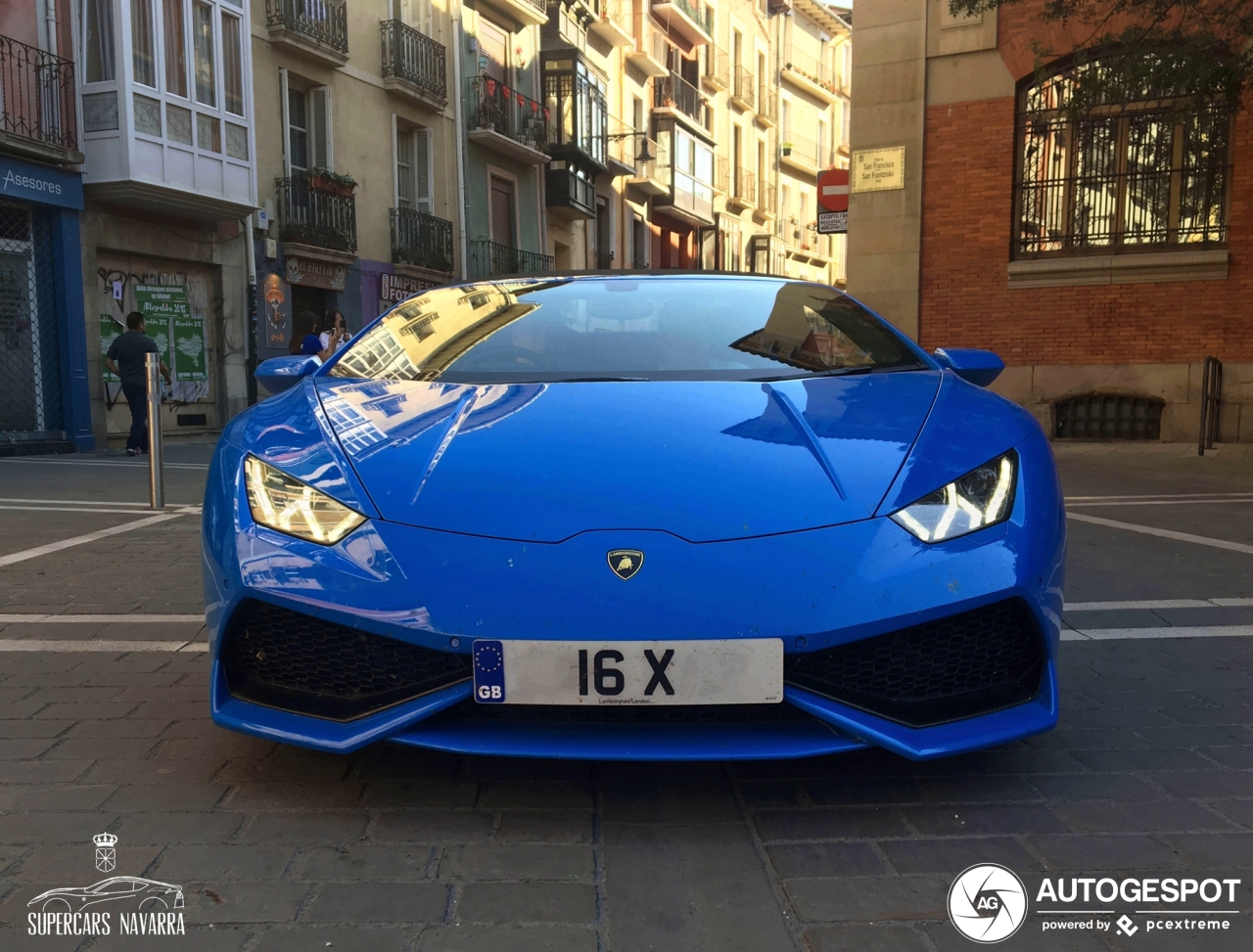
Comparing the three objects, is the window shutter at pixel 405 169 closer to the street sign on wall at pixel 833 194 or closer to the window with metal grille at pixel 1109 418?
the street sign on wall at pixel 833 194

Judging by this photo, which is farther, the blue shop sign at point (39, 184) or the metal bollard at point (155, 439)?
the blue shop sign at point (39, 184)

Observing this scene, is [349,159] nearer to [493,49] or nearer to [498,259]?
[498,259]

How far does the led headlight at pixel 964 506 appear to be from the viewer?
2.11 m

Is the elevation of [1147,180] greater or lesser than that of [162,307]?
greater

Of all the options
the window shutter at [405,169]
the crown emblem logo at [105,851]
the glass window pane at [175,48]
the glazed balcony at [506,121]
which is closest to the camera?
the crown emblem logo at [105,851]

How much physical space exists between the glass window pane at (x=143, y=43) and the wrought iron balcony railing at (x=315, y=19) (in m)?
3.02

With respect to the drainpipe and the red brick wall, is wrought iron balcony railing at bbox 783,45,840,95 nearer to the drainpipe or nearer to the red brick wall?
the drainpipe

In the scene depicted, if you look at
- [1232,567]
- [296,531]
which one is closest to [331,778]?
[296,531]

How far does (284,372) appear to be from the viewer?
325 centimetres

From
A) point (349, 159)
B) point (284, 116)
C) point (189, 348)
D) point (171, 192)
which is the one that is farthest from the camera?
point (349, 159)

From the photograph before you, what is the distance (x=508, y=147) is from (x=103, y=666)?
2150 cm

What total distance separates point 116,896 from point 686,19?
33861mm

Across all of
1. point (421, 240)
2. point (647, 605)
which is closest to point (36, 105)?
point (421, 240)

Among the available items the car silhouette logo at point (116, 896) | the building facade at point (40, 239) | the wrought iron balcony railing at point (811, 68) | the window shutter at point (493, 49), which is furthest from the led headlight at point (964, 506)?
the wrought iron balcony railing at point (811, 68)
